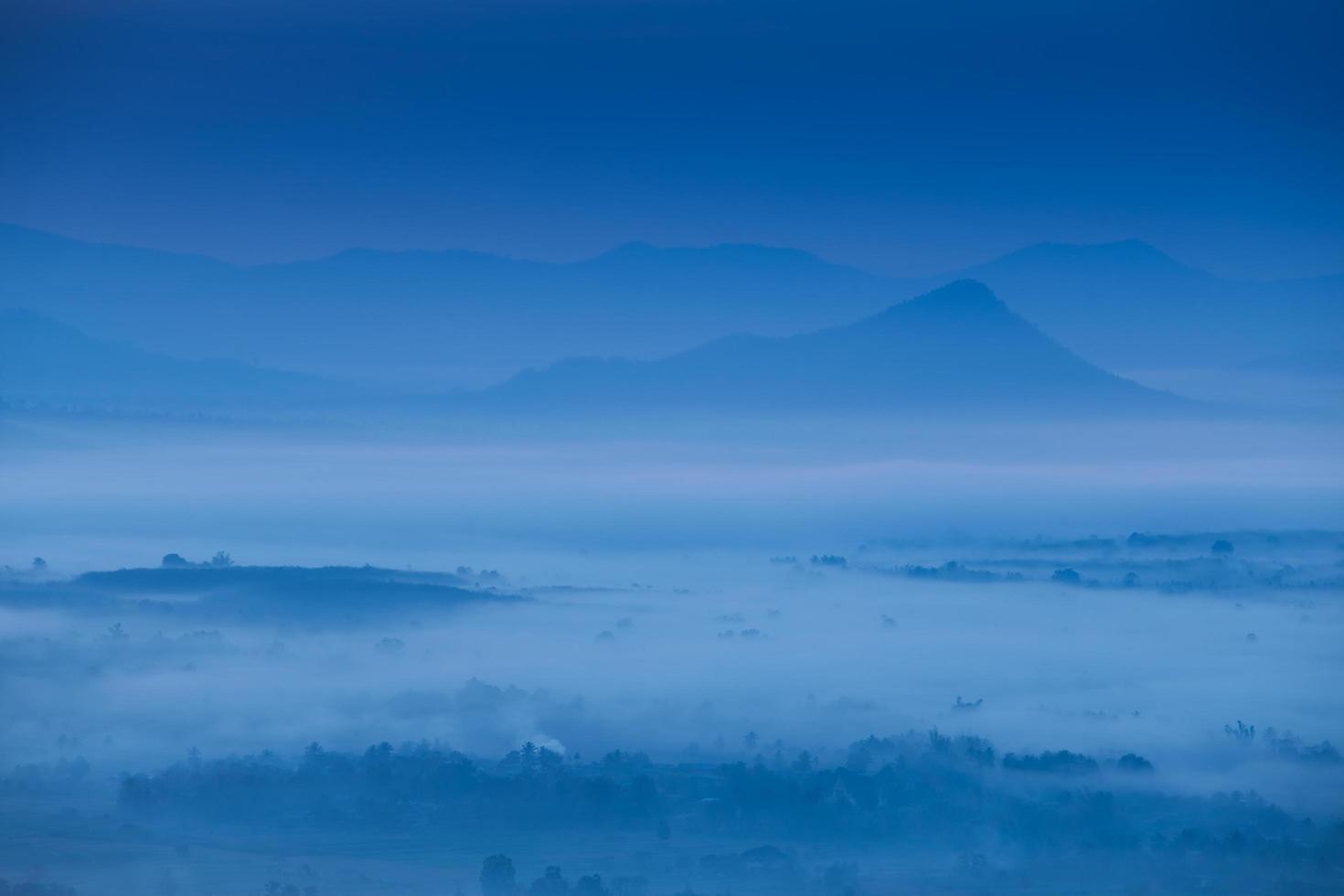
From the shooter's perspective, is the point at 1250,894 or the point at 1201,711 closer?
the point at 1250,894

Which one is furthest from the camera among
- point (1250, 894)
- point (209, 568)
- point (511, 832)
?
point (209, 568)

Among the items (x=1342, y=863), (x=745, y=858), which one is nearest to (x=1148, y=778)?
(x=1342, y=863)

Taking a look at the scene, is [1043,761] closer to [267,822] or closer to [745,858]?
[745,858]

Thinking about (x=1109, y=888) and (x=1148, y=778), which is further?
(x=1148, y=778)

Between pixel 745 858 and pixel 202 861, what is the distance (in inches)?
120

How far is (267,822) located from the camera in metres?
8.09

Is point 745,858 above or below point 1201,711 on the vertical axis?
below

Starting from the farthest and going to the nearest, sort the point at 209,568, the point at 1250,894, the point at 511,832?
the point at 209,568 → the point at 511,832 → the point at 1250,894

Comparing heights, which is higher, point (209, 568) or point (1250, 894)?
point (209, 568)

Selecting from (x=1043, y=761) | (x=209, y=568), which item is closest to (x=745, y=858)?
(x=1043, y=761)

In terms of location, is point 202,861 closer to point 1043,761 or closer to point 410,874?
point 410,874

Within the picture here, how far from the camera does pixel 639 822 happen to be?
8.23 m

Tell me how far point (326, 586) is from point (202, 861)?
1.88m

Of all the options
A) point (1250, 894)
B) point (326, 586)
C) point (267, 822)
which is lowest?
point (1250, 894)
